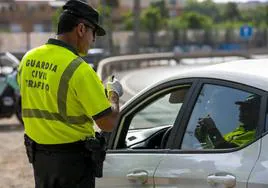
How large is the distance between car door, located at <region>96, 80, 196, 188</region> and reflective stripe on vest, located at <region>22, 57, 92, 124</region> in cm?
47

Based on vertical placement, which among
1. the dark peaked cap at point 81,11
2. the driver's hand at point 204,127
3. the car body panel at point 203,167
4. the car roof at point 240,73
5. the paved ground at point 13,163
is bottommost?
the paved ground at point 13,163

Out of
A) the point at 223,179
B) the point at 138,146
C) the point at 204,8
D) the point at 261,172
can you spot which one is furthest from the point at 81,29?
the point at 204,8

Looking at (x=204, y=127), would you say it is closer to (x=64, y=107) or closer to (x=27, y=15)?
(x=64, y=107)

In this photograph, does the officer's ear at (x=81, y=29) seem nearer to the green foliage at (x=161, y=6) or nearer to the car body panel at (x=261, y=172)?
the car body panel at (x=261, y=172)

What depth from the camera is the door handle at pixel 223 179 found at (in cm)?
326

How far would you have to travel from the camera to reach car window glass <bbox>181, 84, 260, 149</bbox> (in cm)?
346

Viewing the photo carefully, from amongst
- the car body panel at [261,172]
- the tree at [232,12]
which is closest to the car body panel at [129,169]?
the car body panel at [261,172]

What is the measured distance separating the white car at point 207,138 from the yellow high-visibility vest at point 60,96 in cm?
45

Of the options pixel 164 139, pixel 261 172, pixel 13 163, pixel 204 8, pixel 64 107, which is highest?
pixel 64 107

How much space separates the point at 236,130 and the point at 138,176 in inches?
27.3

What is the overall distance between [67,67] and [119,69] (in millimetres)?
28229

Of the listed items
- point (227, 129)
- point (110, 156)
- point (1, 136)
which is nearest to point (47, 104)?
point (110, 156)

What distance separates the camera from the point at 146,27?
82.8 m

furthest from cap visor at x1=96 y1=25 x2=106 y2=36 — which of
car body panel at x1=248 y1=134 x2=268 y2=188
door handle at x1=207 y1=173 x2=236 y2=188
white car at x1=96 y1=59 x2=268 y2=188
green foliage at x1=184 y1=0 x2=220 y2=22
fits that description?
green foliage at x1=184 y1=0 x2=220 y2=22
